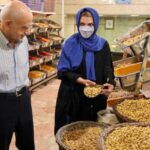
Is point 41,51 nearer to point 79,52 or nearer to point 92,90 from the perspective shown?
point 79,52

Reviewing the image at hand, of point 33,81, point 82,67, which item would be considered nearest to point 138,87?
point 82,67

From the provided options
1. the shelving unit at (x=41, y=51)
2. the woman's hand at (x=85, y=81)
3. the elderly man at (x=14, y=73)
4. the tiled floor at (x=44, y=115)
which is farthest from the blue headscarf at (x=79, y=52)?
the shelving unit at (x=41, y=51)

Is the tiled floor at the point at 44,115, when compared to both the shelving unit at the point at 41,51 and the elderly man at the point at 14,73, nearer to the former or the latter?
the shelving unit at the point at 41,51

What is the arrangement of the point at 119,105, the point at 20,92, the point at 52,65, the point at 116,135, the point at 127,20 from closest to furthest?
the point at 116,135 → the point at 20,92 → the point at 119,105 → the point at 52,65 → the point at 127,20

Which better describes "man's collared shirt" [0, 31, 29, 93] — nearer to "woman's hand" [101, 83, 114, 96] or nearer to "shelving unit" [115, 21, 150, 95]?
"woman's hand" [101, 83, 114, 96]

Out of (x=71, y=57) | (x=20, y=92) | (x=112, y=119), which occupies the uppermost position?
(x=71, y=57)

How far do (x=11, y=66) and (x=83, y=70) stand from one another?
2.20 feet

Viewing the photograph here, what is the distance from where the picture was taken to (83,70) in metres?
2.64

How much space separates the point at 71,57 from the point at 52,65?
549 cm

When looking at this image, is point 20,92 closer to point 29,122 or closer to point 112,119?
point 29,122

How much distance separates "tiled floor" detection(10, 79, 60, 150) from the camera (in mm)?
3834

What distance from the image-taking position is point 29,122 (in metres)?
2.54

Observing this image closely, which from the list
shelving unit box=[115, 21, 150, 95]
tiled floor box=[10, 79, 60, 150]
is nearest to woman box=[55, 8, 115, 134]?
shelving unit box=[115, 21, 150, 95]

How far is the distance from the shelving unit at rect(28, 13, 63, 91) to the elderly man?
3635 mm
